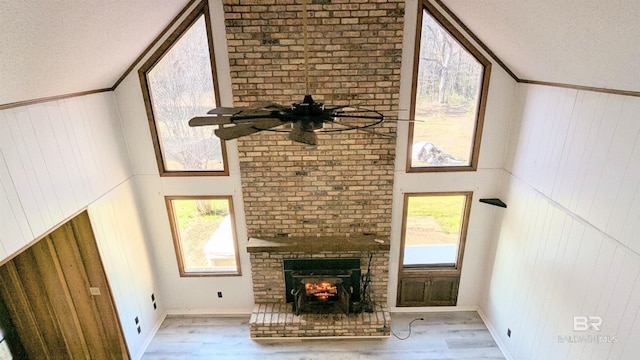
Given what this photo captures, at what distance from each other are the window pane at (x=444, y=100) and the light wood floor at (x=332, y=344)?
7.98 ft

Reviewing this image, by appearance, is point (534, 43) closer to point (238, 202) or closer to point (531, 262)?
point (531, 262)

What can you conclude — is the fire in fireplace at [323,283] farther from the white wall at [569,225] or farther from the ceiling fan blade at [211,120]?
the ceiling fan blade at [211,120]

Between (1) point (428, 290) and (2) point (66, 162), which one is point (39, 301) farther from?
(1) point (428, 290)

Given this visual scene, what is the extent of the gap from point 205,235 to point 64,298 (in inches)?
69.9

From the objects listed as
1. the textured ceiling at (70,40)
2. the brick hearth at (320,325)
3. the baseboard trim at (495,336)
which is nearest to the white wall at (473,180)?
the baseboard trim at (495,336)

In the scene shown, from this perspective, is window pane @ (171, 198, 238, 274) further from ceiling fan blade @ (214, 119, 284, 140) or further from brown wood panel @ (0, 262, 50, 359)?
ceiling fan blade @ (214, 119, 284, 140)

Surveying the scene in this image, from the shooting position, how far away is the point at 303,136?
1.83 m

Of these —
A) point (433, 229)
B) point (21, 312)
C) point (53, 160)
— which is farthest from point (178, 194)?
point (433, 229)

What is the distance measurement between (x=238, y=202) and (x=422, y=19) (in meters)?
Answer: 3.34

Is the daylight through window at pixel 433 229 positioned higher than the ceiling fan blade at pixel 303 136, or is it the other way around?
the ceiling fan blade at pixel 303 136

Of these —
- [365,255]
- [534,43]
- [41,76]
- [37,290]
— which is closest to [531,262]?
[365,255]

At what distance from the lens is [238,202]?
4.75 meters

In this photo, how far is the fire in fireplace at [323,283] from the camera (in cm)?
482

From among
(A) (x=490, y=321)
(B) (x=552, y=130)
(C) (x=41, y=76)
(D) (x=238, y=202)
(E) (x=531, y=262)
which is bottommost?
(A) (x=490, y=321)
